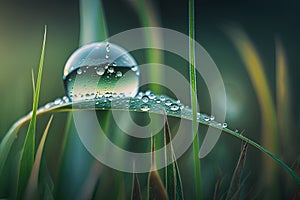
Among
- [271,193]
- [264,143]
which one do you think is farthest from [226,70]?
[271,193]

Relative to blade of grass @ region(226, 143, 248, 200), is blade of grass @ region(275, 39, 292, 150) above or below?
above

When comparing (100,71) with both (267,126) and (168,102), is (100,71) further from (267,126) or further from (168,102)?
(267,126)

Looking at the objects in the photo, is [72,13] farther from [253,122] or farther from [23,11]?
[253,122]

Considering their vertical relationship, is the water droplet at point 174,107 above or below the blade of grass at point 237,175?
above

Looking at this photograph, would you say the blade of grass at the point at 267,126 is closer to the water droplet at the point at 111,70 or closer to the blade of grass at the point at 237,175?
the blade of grass at the point at 237,175

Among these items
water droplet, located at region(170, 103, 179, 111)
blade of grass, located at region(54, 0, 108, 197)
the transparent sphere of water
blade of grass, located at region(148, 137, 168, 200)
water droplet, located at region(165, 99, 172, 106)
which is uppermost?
blade of grass, located at region(54, 0, 108, 197)

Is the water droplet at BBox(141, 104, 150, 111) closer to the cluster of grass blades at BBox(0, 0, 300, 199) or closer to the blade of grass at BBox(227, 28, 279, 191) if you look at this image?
the cluster of grass blades at BBox(0, 0, 300, 199)

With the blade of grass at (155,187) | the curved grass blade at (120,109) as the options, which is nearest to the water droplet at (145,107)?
the curved grass blade at (120,109)

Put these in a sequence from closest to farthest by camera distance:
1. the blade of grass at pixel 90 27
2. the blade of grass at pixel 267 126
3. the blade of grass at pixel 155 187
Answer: the blade of grass at pixel 155 187 → the blade of grass at pixel 90 27 → the blade of grass at pixel 267 126

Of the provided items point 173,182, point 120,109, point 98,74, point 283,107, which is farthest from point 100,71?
point 283,107

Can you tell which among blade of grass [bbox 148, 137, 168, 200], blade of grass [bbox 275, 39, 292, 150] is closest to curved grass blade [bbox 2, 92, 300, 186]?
blade of grass [bbox 148, 137, 168, 200]
